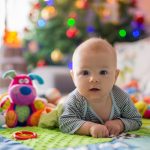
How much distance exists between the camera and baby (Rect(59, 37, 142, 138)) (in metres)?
1.31

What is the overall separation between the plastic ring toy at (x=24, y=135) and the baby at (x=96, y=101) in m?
0.12

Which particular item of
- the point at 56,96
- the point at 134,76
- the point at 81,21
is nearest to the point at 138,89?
the point at 134,76

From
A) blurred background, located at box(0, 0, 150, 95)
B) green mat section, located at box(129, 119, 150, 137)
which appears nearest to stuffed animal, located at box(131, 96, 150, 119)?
green mat section, located at box(129, 119, 150, 137)

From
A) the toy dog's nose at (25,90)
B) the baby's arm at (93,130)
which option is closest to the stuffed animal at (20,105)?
the toy dog's nose at (25,90)

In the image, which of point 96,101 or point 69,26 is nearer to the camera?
point 96,101

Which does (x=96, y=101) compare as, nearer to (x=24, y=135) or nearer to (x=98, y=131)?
(x=98, y=131)

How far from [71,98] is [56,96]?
21.1 inches

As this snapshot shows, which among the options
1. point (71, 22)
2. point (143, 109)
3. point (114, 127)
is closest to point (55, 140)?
Answer: point (114, 127)

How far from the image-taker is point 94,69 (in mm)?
1318

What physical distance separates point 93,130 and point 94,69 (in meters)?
0.21

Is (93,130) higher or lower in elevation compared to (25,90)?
lower

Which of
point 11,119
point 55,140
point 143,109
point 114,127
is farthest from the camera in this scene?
point 143,109

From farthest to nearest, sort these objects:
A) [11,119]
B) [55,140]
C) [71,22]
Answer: [71,22] < [11,119] < [55,140]

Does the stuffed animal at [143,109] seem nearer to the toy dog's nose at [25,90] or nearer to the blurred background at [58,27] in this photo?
the toy dog's nose at [25,90]
